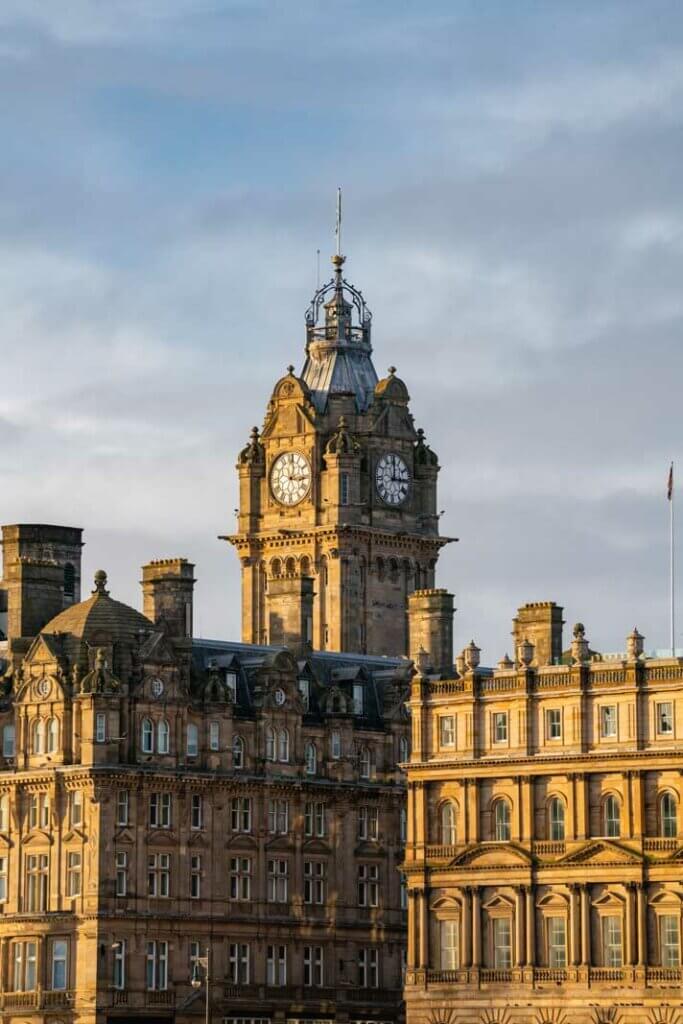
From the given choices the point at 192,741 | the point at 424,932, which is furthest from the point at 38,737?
the point at 424,932

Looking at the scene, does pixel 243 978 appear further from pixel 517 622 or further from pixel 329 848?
pixel 517 622

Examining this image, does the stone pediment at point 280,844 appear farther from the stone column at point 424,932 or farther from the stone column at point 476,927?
the stone column at point 476,927

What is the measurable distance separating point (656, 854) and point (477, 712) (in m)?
13.0

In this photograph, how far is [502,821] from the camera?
165125 millimetres

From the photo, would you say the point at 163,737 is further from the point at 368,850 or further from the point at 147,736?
the point at 368,850

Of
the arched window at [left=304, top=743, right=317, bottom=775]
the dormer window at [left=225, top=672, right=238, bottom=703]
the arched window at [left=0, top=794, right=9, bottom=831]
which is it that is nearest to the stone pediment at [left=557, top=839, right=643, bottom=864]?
the arched window at [left=304, top=743, right=317, bottom=775]

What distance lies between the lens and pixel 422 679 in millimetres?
169375

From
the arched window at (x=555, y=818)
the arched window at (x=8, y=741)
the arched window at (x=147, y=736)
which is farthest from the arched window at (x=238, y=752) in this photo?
the arched window at (x=555, y=818)

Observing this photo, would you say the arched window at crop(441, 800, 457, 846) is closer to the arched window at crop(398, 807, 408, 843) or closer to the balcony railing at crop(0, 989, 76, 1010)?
Answer: the arched window at crop(398, 807, 408, 843)

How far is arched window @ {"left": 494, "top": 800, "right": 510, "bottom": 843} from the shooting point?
541 feet

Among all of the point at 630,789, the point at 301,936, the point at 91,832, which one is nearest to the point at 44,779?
the point at 91,832

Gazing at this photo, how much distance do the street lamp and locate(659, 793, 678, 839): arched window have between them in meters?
23.9

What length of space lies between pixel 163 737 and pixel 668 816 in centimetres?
2826

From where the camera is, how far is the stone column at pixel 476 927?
163750 mm
